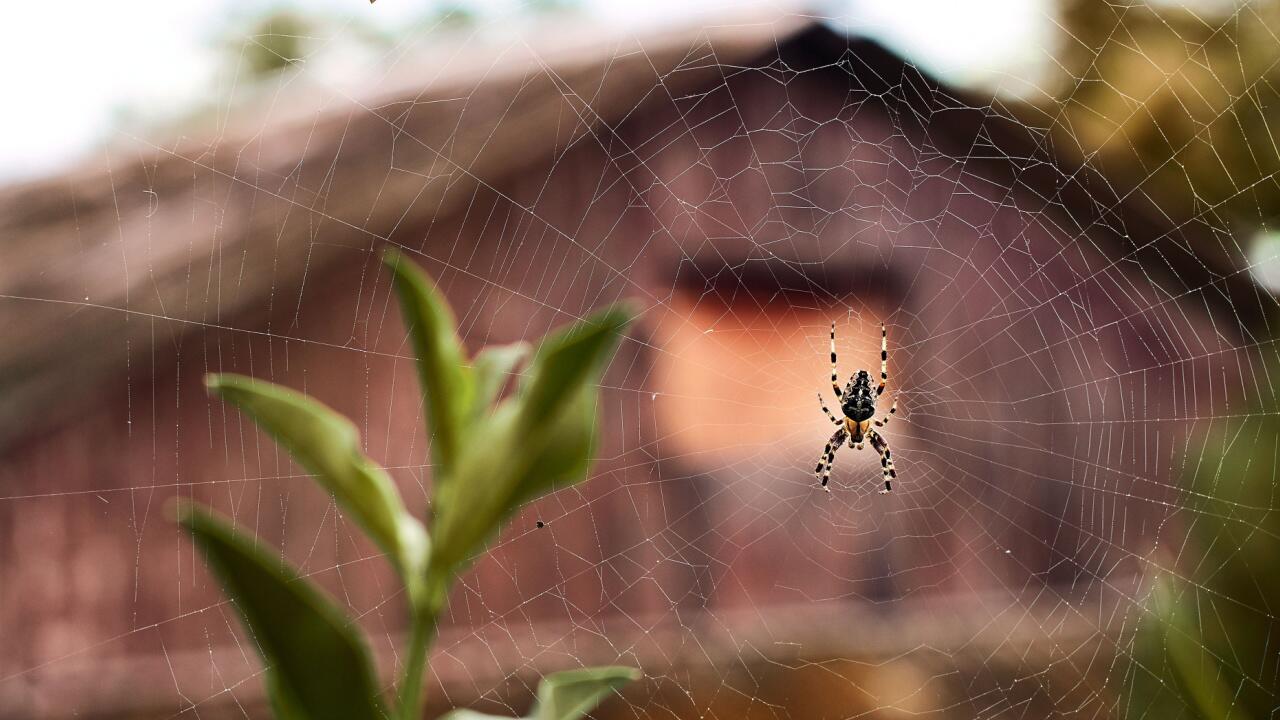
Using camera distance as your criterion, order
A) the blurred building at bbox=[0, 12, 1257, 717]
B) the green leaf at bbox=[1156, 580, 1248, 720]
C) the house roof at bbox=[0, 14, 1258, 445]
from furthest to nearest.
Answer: the blurred building at bbox=[0, 12, 1257, 717] → the house roof at bbox=[0, 14, 1258, 445] → the green leaf at bbox=[1156, 580, 1248, 720]

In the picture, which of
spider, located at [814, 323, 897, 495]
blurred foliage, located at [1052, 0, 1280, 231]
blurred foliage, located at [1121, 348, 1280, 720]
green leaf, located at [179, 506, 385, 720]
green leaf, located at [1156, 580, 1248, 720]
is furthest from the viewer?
spider, located at [814, 323, 897, 495]

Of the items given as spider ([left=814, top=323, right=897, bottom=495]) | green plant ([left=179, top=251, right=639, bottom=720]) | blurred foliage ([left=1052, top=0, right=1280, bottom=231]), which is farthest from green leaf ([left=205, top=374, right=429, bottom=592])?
spider ([left=814, top=323, right=897, bottom=495])

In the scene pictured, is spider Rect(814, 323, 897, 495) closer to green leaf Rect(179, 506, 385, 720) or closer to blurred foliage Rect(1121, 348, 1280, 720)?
blurred foliage Rect(1121, 348, 1280, 720)

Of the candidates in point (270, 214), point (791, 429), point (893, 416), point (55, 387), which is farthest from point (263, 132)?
point (893, 416)

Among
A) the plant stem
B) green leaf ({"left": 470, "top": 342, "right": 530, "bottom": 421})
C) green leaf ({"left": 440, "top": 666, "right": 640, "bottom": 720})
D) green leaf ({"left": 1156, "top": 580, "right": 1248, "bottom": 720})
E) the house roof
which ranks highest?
the house roof

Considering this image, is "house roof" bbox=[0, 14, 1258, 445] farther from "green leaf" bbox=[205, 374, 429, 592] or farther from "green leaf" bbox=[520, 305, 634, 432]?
"green leaf" bbox=[520, 305, 634, 432]

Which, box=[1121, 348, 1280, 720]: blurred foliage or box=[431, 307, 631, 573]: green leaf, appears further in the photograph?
box=[1121, 348, 1280, 720]: blurred foliage

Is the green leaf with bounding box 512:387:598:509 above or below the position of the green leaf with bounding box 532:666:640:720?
above

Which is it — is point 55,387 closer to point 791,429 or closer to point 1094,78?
point 791,429
